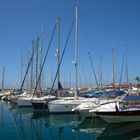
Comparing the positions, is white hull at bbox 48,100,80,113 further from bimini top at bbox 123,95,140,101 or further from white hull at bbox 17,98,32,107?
white hull at bbox 17,98,32,107

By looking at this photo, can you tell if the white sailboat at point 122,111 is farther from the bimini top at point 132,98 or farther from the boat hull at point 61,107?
the boat hull at point 61,107

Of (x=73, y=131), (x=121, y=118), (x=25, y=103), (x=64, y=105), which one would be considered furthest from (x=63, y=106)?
(x=25, y=103)

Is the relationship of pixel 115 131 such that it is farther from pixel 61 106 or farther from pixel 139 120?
pixel 61 106

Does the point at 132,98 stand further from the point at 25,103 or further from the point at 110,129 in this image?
the point at 25,103

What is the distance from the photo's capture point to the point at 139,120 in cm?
1795

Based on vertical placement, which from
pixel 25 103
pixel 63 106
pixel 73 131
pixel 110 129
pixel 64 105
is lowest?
pixel 73 131

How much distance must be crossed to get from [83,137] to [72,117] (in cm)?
778

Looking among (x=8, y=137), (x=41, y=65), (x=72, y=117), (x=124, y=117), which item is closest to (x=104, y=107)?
(x=124, y=117)

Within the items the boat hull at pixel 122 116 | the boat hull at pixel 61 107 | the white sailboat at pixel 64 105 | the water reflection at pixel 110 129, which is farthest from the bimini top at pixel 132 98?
the boat hull at pixel 61 107

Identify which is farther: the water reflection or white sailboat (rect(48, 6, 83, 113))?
white sailboat (rect(48, 6, 83, 113))

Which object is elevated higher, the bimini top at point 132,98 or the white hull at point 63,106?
the bimini top at point 132,98

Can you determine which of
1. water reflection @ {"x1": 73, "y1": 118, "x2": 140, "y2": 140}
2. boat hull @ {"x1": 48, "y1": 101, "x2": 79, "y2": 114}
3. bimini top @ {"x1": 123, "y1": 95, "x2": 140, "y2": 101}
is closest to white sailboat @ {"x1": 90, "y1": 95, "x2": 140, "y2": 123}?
bimini top @ {"x1": 123, "y1": 95, "x2": 140, "y2": 101}

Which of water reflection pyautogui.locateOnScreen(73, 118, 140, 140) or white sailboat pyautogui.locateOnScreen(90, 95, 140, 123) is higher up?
white sailboat pyautogui.locateOnScreen(90, 95, 140, 123)

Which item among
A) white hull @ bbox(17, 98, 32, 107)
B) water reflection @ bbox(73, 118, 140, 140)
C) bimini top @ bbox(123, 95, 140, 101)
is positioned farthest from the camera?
white hull @ bbox(17, 98, 32, 107)
